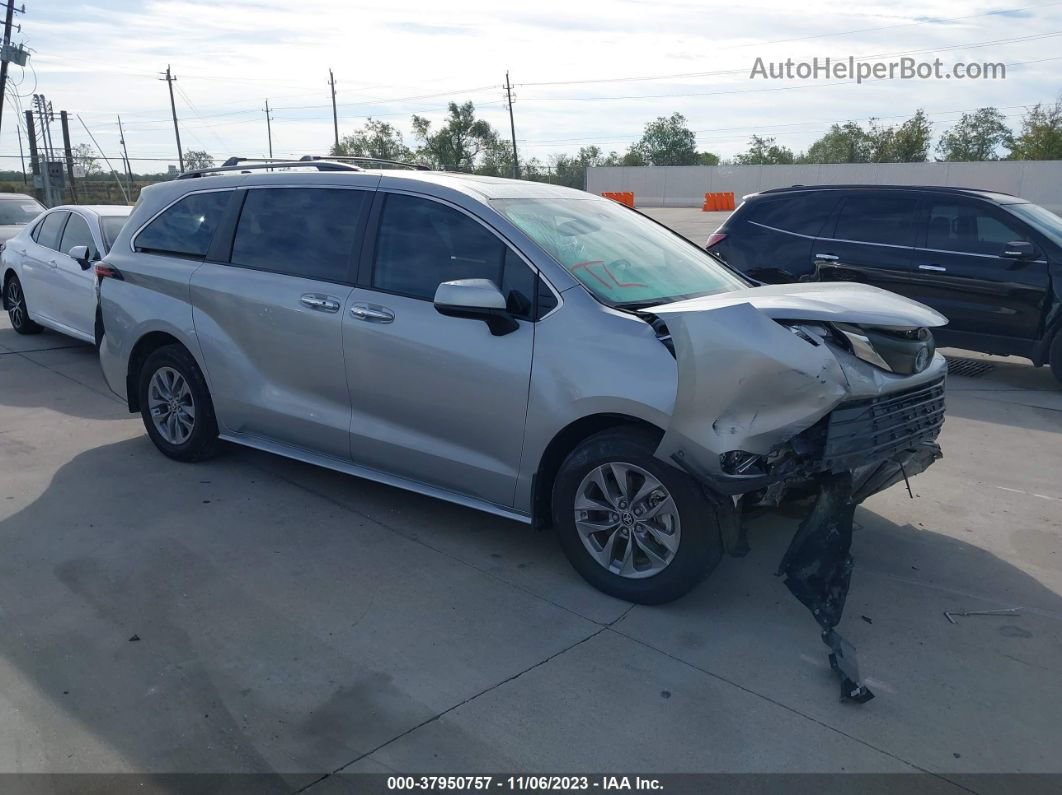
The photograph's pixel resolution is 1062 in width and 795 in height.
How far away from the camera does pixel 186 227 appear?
6082mm

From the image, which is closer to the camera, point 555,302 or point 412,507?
point 555,302

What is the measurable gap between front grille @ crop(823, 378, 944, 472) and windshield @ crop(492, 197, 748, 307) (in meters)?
1.13

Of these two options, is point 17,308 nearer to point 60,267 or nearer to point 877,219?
point 60,267

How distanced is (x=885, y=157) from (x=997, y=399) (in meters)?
64.4

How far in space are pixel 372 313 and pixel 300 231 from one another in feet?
2.95

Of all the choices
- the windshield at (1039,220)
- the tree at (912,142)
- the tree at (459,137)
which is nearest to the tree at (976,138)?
the tree at (912,142)

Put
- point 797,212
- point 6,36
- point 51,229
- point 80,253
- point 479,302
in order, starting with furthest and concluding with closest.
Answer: point 6,36, point 51,229, point 797,212, point 80,253, point 479,302

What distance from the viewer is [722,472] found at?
381cm

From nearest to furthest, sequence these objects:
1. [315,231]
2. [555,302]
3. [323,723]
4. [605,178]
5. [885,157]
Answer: [323,723]
[555,302]
[315,231]
[605,178]
[885,157]

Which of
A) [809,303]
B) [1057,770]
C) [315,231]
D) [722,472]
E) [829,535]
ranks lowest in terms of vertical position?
[1057,770]

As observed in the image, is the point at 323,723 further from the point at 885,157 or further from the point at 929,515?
the point at 885,157

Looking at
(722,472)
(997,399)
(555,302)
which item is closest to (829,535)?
(722,472)

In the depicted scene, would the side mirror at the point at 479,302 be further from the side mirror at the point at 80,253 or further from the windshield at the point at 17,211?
the windshield at the point at 17,211

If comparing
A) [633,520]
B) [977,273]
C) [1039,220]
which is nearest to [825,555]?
[633,520]
